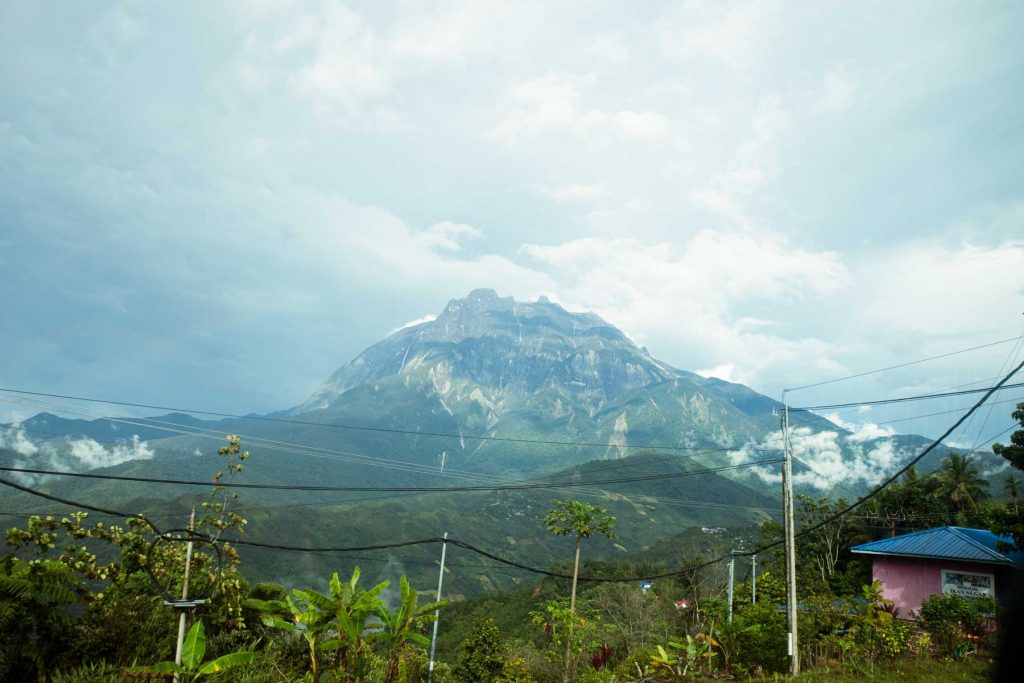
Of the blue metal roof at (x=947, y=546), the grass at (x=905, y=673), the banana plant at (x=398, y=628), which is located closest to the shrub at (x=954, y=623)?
the grass at (x=905, y=673)

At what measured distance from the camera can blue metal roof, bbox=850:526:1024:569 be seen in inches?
939

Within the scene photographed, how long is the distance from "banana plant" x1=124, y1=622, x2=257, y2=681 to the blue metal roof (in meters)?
28.3

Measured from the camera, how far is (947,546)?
25.7 meters

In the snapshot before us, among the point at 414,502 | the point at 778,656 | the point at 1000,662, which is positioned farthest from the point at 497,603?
the point at 414,502

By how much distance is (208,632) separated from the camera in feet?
52.0

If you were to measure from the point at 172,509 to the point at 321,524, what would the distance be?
38.6m

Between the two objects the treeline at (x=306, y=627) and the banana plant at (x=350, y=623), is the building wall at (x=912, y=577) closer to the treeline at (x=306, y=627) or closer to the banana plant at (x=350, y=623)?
the treeline at (x=306, y=627)

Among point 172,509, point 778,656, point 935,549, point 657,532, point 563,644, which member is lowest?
point 657,532

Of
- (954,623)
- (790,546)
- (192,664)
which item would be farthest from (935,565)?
(192,664)

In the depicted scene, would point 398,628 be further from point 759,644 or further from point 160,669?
point 759,644

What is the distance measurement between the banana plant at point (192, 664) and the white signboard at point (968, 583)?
28495 mm

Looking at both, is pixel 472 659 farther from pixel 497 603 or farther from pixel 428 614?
pixel 497 603

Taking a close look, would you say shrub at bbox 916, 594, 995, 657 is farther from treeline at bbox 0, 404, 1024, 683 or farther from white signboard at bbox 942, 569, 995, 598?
white signboard at bbox 942, 569, 995, 598

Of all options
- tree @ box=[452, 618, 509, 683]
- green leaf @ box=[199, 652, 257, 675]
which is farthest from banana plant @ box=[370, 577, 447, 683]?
tree @ box=[452, 618, 509, 683]
